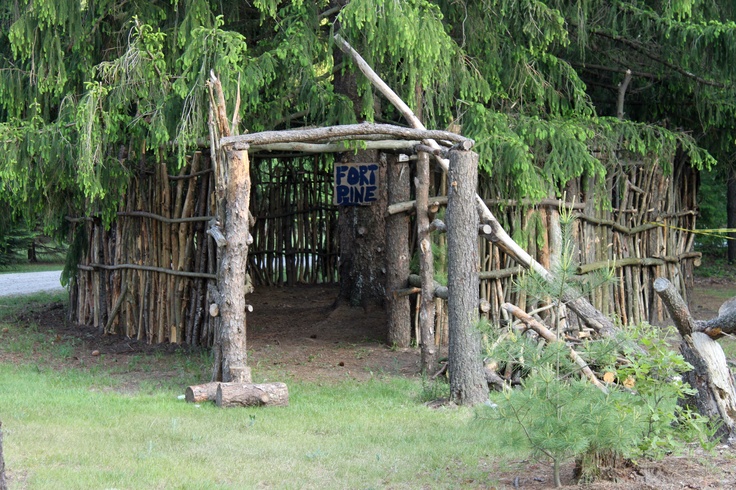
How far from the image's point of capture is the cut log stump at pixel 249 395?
7645mm

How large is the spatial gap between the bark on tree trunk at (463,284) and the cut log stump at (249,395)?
1539 millimetres

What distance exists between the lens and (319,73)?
11.8 metres

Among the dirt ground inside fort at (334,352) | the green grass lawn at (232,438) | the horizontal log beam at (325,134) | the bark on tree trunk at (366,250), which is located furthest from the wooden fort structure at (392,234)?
the green grass lawn at (232,438)

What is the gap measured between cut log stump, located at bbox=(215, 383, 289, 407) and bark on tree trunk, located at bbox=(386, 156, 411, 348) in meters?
3.01

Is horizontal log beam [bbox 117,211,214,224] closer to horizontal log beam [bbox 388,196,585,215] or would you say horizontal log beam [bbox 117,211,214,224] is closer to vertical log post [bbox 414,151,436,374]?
horizontal log beam [bbox 388,196,585,215]

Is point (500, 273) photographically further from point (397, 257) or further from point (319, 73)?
point (319, 73)

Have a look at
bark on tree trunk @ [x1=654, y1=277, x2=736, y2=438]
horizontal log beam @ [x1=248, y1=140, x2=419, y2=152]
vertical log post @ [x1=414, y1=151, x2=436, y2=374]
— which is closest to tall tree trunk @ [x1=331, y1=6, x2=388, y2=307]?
horizontal log beam @ [x1=248, y1=140, x2=419, y2=152]

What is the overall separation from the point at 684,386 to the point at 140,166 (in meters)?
7.82

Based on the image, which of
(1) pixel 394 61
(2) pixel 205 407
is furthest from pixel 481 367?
(1) pixel 394 61

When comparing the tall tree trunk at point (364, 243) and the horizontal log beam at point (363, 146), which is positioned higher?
the horizontal log beam at point (363, 146)

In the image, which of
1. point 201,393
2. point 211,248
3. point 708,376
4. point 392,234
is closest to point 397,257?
point 392,234

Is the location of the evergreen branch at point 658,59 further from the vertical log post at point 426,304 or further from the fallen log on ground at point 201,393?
the fallen log on ground at point 201,393

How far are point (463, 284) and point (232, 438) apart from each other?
244 cm

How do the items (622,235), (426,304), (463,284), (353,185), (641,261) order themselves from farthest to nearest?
(641,261)
(622,235)
(353,185)
(426,304)
(463,284)
